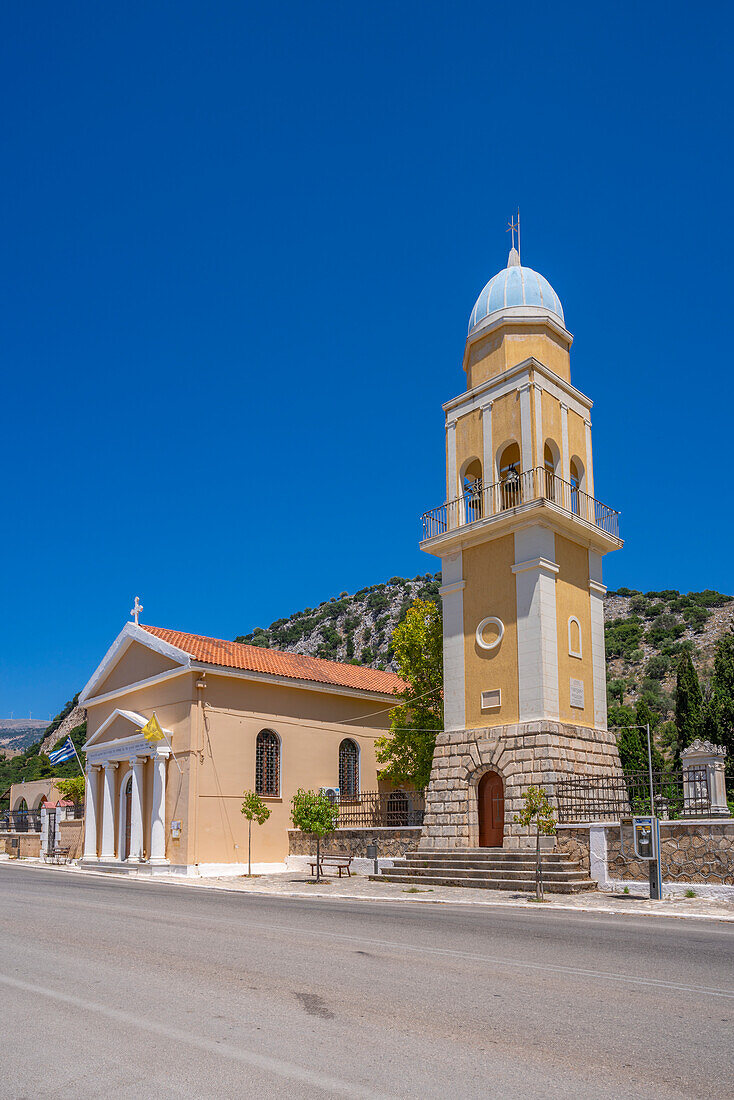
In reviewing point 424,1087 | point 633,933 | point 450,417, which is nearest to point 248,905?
point 633,933

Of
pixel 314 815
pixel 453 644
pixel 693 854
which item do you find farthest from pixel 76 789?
pixel 693 854

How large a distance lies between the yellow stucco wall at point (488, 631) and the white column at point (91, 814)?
16593mm

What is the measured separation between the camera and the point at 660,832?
19125mm

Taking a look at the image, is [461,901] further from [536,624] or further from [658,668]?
[658,668]

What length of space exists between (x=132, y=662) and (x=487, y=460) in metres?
15.8

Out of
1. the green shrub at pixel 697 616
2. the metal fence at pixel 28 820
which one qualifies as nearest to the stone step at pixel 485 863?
the metal fence at pixel 28 820

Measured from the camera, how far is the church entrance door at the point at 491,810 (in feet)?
80.0

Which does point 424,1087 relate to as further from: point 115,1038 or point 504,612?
point 504,612

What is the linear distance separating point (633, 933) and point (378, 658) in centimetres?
6732

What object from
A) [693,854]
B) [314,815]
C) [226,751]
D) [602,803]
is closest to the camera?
[693,854]

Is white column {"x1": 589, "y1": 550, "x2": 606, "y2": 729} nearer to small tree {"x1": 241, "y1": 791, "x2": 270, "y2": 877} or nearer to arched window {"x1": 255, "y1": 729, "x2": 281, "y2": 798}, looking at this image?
small tree {"x1": 241, "y1": 791, "x2": 270, "y2": 877}

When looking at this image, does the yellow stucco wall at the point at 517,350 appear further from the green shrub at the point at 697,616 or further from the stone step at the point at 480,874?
the green shrub at the point at 697,616

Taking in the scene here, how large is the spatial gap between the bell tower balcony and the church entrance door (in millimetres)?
6675

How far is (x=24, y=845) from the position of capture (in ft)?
136
